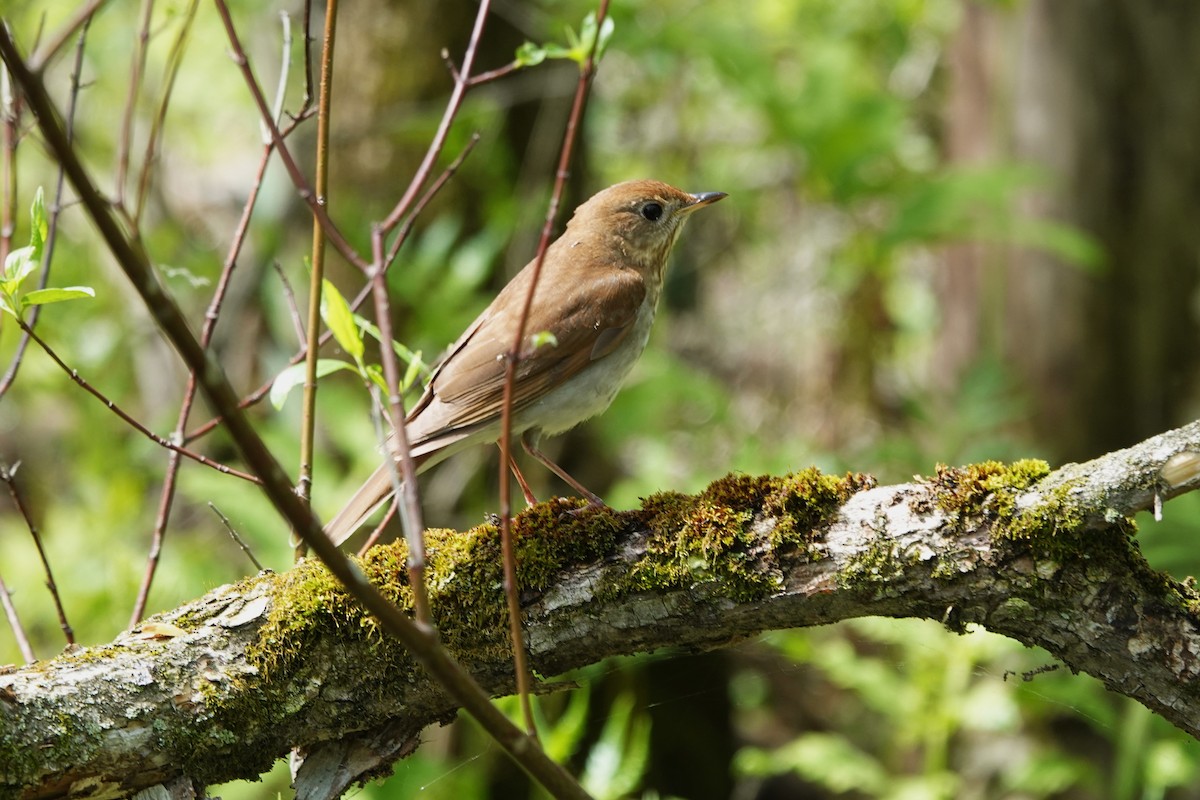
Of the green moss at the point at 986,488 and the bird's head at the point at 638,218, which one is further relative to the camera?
the bird's head at the point at 638,218

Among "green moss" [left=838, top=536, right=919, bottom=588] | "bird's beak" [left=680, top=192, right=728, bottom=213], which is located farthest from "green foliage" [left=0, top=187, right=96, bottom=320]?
"bird's beak" [left=680, top=192, right=728, bottom=213]

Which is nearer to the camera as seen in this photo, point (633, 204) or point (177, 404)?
point (633, 204)

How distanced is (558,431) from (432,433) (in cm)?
53

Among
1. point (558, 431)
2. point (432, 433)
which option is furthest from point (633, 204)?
point (432, 433)

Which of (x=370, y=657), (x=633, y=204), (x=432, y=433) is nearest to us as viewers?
(x=370, y=657)

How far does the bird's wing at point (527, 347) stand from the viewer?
3.36 metres

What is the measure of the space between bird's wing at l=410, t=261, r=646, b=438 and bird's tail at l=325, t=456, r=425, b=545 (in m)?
0.36

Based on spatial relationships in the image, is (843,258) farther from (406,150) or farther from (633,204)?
(633,204)

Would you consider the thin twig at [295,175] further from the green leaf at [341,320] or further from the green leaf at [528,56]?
the green leaf at [528,56]

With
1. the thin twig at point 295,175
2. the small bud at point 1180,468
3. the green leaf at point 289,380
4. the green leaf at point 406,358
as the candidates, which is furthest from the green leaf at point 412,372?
the small bud at point 1180,468

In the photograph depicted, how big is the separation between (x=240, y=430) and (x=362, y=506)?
1529 millimetres

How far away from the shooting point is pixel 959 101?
7.71m

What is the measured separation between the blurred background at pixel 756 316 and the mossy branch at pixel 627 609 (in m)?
1.31

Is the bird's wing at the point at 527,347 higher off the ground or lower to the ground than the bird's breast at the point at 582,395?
higher
